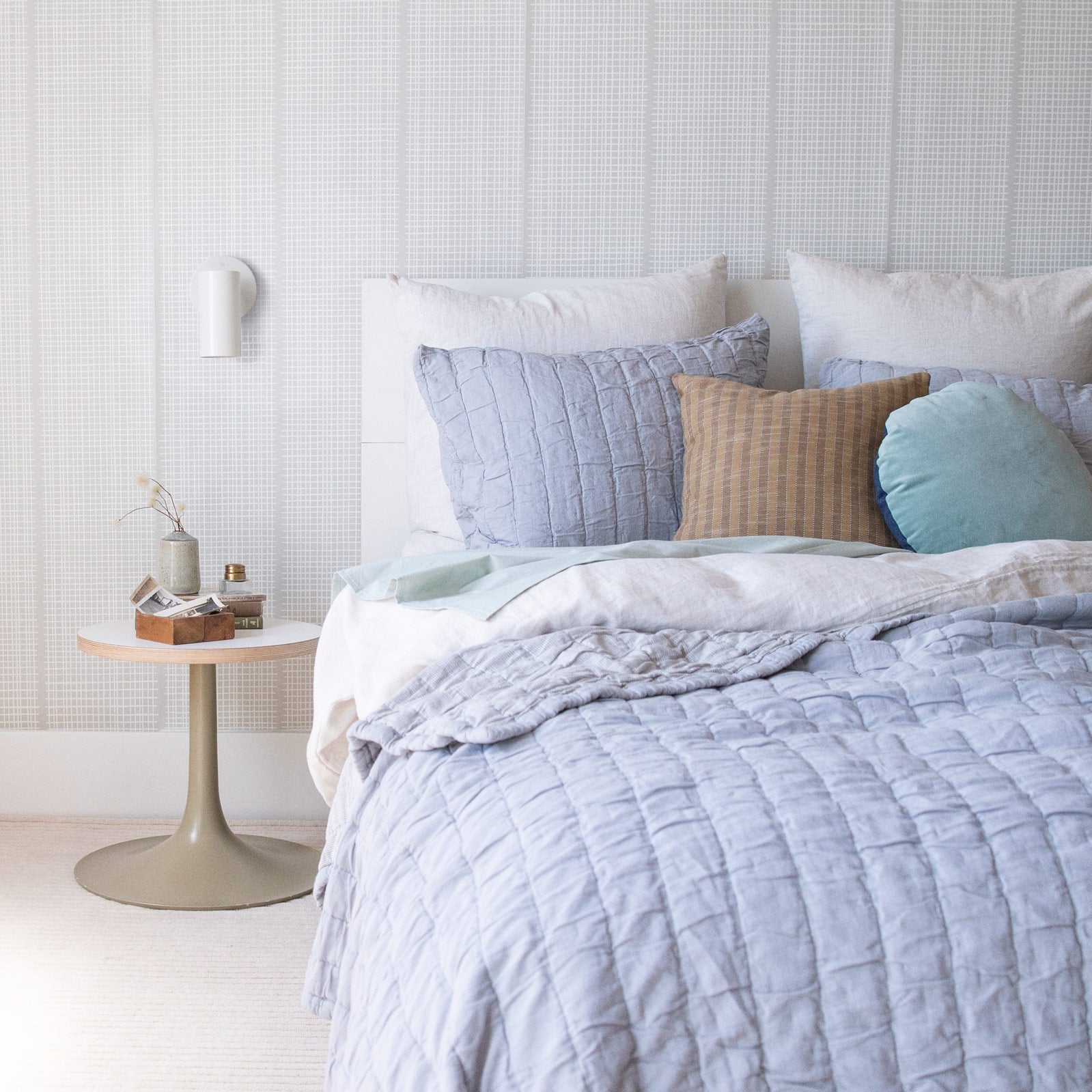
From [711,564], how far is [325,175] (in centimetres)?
166

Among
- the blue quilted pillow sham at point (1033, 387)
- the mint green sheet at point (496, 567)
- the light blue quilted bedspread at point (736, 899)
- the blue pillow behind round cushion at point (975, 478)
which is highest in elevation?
the blue quilted pillow sham at point (1033, 387)

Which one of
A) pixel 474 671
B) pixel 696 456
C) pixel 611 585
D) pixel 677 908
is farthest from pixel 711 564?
pixel 677 908

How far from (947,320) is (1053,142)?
0.68 metres

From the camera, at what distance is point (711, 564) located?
1.46 m

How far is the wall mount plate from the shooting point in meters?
2.61

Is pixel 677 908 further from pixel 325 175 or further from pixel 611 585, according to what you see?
pixel 325 175

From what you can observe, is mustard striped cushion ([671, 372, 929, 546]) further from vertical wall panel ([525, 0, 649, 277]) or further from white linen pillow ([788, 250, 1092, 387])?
vertical wall panel ([525, 0, 649, 277])

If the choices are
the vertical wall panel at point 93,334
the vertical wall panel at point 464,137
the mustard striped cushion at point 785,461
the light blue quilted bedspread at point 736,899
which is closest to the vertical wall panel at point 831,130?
the vertical wall panel at point 464,137

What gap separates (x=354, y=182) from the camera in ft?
8.68

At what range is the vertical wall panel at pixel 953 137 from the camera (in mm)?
2645

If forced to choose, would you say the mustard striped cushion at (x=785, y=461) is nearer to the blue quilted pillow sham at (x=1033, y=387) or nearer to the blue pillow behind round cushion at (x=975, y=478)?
the blue pillow behind round cushion at (x=975, y=478)

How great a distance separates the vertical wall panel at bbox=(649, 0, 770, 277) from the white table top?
1.22 metres

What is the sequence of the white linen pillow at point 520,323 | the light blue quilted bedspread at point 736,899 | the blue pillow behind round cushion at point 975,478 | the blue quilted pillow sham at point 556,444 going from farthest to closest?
the white linen pillow at point 520,323
the blue quilted pillow sham at point 556,444
the blue pillow behind round cushion at point 975,478
the light blue quilted bedspread at point 736,899

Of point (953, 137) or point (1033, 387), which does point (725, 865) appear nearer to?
point (1033, 387)
